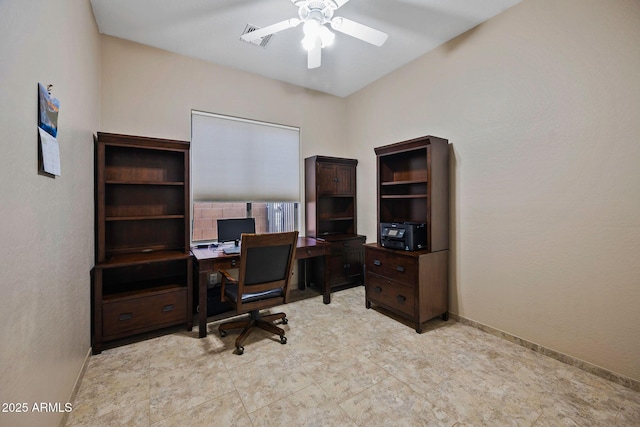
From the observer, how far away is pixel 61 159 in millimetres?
1604

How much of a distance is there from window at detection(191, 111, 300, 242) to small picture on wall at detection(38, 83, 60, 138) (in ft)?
5.85

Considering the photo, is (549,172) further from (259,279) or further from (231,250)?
(231,250)

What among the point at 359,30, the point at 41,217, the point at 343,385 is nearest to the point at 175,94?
the point at 359,30

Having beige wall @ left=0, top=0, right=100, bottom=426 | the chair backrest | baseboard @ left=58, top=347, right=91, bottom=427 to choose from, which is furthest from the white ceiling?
baseboard @ left=58, top=347, right=91, bottom=427

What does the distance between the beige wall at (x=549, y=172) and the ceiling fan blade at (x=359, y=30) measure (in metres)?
1.24

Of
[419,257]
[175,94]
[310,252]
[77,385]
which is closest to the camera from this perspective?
[77,385]

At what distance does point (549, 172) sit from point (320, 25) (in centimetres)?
227

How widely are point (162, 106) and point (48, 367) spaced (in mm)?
2715

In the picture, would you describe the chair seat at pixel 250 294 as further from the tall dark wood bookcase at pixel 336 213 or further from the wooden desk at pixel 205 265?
the tall dark wood bookcase at pixel 336 213

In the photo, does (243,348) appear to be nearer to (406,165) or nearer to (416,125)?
(406,165)

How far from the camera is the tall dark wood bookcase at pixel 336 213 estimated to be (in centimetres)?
385

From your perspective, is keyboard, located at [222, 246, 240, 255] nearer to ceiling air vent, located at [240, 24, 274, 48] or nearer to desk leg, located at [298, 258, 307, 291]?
desk leg, located at [298, 258, 307, 291]

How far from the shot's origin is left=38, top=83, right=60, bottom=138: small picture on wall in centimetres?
127

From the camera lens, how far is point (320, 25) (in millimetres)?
2174
